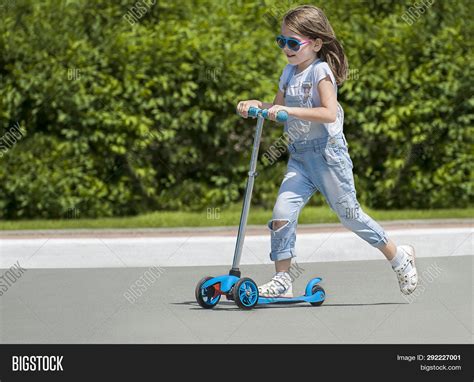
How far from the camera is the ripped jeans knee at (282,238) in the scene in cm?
766

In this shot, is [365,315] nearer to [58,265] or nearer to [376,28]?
[58,265]

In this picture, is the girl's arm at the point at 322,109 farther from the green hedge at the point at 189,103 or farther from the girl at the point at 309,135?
the green hedge at the point at 189,103

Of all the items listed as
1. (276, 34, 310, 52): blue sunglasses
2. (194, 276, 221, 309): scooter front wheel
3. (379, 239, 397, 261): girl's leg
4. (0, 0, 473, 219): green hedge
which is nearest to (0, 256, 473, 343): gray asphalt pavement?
(194, 276, 221, 309): scooter front wheel

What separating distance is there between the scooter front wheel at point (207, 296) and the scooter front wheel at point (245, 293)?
0.21m

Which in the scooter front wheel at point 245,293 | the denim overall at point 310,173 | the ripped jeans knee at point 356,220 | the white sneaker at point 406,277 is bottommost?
the scooter front wheel at point 245,293

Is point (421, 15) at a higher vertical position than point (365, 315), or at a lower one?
higher

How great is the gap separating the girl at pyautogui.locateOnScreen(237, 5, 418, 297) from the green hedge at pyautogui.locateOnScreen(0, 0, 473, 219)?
4.53 metres

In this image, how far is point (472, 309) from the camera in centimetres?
779

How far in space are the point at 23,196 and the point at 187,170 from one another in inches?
72.0

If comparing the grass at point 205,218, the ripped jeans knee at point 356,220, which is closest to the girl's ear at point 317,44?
the ripped jeans knee at point 356,220

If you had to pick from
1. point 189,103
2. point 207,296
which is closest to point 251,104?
point 207,296

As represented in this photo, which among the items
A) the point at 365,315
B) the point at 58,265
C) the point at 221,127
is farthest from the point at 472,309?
the point at 221,127

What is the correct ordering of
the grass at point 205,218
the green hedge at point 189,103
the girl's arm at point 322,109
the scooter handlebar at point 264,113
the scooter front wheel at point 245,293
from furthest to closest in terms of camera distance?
the green hedge at point 189,103, the grass at point 205,218, the scooter front wheel at point 245,293, the girl's arm at point 322,109, the scooter handlebar at point 264,113

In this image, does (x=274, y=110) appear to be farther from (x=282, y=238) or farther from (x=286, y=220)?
(x=282, y=238)
